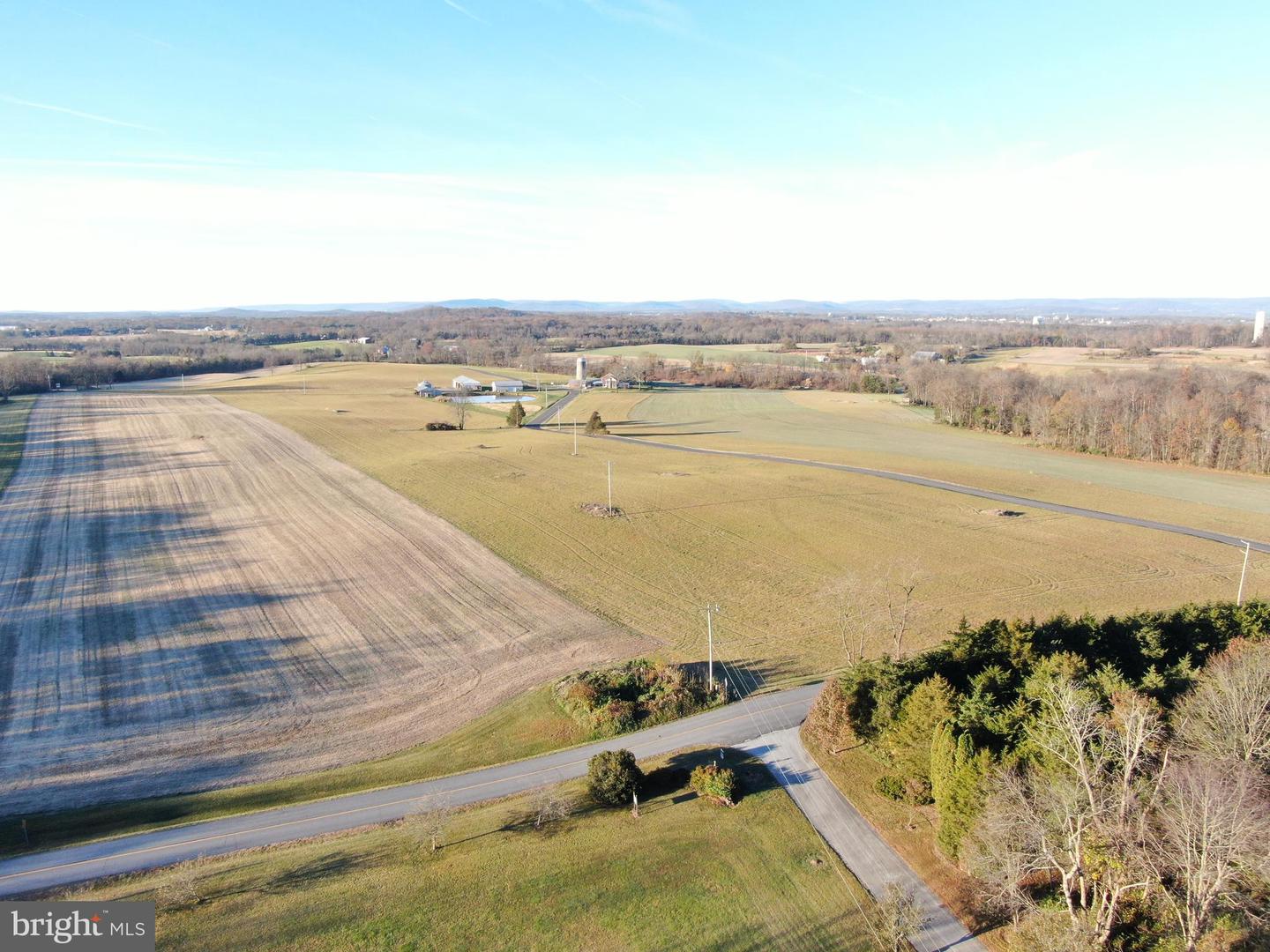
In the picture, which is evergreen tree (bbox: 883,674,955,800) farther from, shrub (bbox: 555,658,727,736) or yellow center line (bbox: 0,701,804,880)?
shrub (bbox: 555,658,727,736)

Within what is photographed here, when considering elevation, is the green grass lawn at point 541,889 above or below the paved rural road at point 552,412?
below

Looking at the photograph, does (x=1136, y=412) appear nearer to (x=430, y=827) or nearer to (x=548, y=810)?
(x=548, y=810)

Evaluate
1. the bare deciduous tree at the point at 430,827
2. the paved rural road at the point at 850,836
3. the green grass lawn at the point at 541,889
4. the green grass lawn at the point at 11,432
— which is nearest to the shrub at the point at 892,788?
the paved rural road at the point at 850,836

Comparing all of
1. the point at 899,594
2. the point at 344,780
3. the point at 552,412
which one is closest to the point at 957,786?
the point at 344,780

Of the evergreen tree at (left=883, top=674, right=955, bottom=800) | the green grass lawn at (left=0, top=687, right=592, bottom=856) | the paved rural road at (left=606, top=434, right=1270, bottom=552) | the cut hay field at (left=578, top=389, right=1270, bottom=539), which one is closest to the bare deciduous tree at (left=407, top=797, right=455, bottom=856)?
the green grass lawn at (left=0, top=687, right=592, bottom=856)

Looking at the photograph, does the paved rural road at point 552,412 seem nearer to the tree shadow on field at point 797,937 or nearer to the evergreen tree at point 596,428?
the evergreen tree at point 596,428

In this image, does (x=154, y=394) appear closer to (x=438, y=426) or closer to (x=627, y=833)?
(x=438, y=426)

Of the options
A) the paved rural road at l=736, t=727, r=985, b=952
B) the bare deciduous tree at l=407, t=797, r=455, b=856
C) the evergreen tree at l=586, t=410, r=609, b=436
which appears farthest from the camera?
the evergreen tree at l=586, t=410, r=609, b=436
